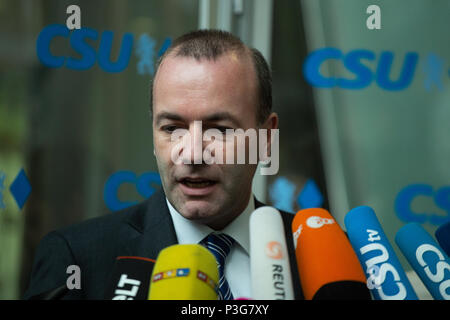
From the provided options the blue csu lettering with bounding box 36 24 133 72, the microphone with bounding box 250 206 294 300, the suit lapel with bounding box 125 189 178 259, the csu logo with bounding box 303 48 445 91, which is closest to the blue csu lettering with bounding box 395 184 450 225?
the csu logo with bounding box 303 48 445 91

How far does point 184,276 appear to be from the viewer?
624 mm

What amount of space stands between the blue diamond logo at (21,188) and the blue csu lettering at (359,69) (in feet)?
4.74

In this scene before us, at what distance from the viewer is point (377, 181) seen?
2502 mm

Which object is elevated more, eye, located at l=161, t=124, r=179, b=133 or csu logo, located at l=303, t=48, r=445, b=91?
csu logo, located at l=303, t=48, r=445, b=91

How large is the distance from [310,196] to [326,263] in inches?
68.5

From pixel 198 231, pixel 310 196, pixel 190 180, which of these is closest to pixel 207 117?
pixel 190 180

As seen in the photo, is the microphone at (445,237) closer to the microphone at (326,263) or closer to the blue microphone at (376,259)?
the blue microphone at (376,259)

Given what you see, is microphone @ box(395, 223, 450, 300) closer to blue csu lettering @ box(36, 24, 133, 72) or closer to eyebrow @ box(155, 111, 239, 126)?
eyebrow @ box(155, 111, 239, 126)

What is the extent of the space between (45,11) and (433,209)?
82.6 inches

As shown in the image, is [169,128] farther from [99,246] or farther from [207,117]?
[99,246]

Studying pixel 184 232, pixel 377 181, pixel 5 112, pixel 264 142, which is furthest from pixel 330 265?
pixel 377 181

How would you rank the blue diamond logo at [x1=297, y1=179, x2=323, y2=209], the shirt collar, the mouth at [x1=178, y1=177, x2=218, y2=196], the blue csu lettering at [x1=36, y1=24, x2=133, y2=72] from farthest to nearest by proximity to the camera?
the blue diamond logo at [x1=297, y1=179, x2=323, y2=209] → the blue csu lettering at [x1=36, y1=24, x2=133, y2=72] → the shirt collar → the mouth at [x1=178, y1=177, x2=218, y2=196]

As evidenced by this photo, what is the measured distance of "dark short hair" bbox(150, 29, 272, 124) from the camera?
1090 mm

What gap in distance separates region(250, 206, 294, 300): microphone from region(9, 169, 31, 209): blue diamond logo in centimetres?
154
